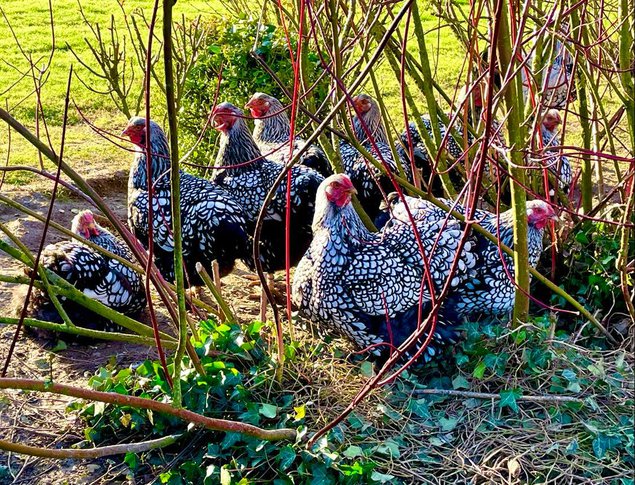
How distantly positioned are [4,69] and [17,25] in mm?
1773

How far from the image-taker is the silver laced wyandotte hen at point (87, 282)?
13.3 feet

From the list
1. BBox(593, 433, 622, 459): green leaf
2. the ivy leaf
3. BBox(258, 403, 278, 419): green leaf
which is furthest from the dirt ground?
BBox(593, 433, 622, 459): green leaf

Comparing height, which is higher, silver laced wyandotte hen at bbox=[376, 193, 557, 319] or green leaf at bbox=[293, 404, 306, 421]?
silver laced wyandotte hen at bbox=[376, 193, 557, 319]

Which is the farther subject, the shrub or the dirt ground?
the shrub

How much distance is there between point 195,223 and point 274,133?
4.24 ft

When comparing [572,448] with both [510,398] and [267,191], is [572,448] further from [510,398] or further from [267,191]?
[267,191]

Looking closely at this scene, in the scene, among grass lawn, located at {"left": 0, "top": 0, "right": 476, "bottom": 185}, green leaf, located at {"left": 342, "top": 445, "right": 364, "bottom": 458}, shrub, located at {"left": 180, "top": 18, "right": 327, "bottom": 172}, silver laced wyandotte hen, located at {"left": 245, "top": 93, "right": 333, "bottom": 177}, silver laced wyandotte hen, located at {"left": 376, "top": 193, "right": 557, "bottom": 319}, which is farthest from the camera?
grass lawn, located at {"left": 0, "top": 0, "right": 476, "bottom": 185}

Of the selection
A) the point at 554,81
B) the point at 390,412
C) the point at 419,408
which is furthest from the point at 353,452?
the point at 554,81

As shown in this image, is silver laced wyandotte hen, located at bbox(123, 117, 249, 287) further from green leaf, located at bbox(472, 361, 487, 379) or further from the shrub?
green leaf, located at bbox(472, 361, 487, 379)

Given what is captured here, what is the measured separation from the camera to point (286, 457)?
2912mm

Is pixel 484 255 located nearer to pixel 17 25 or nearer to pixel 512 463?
pixel 512 463

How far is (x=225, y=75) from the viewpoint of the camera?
5.83 metres

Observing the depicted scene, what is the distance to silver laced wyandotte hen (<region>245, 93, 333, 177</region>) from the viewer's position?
5082 mm

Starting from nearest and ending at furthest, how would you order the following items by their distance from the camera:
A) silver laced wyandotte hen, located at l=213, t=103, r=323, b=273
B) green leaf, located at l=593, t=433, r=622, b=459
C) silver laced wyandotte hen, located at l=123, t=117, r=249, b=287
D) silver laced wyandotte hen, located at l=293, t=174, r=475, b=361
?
1. green leaf, located at l=593, t=433, r=622, b=459
2. silver laced wyandotte hen, located at l=293, t=174, r=475, b=361
3. silver laced wyandotte hen, located at l=123, t=117, r=249, b=287
4. silver laced wyandotte hen, located at l=213, t=103, r=323, b=273
